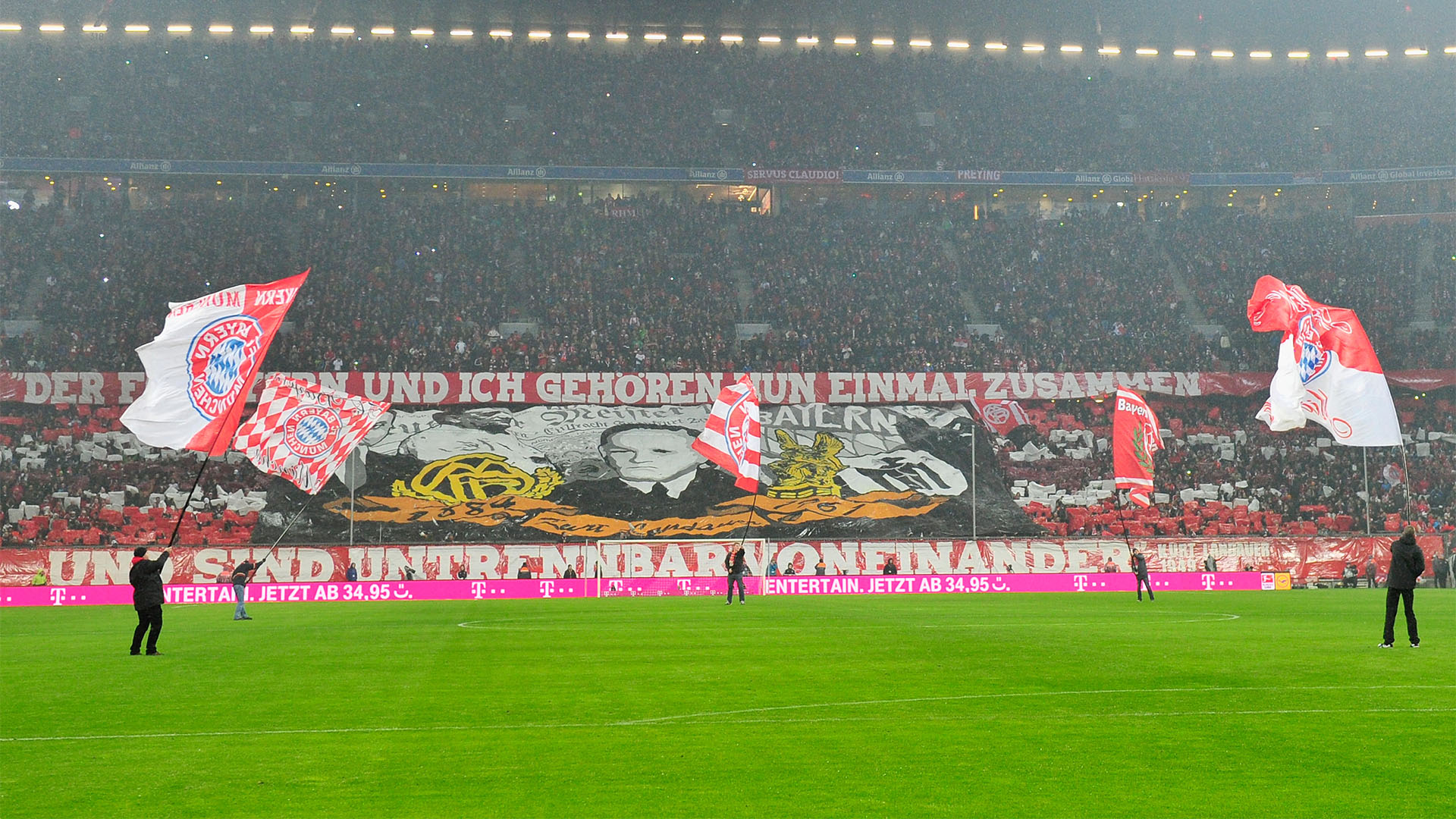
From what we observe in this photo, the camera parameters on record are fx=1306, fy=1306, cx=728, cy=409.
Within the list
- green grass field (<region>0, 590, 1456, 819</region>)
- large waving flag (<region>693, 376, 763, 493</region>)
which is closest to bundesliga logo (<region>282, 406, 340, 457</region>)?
large waving flag (<region>693, 376, 763, 493</region>)

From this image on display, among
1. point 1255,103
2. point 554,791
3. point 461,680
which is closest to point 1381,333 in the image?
point 1255,103

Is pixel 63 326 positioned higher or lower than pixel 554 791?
higher

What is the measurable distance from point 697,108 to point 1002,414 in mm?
28657

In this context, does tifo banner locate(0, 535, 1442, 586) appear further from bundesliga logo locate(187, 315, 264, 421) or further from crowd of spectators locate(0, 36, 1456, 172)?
crowd of spectators locate(0, 36, 1456, 172)

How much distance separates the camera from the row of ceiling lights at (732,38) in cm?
7444

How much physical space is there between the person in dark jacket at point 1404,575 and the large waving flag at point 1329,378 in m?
6.43

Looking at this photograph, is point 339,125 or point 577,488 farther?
point 339,125

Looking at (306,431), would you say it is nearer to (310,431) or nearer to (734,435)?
(310,431)

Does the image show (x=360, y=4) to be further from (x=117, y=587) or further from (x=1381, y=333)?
(x=1381, y=333)

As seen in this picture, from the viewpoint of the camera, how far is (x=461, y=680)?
680 inches

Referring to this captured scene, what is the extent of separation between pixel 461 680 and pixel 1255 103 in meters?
75.0

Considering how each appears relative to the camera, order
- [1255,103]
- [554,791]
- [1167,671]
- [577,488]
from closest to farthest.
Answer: [554,791] → [1167,671] → [577,488] → [1255,103]

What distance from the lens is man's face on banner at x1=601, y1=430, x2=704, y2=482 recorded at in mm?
55375

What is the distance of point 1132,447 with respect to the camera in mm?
38250
